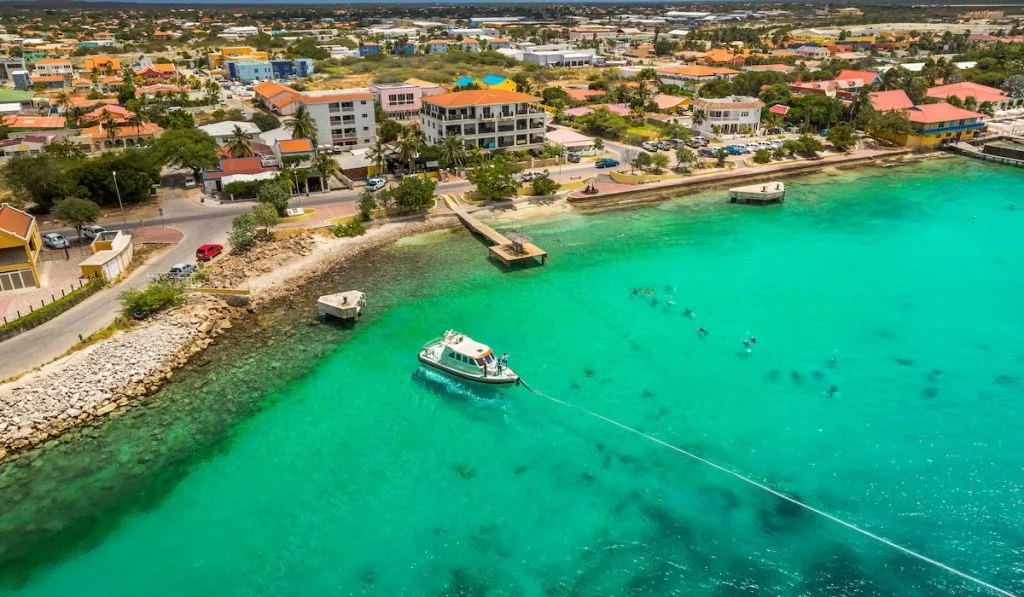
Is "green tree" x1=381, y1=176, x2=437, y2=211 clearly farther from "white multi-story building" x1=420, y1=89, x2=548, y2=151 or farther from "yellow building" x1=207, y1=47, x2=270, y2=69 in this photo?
"yellow building" x1=207, y1=47, x2=270, y2=69

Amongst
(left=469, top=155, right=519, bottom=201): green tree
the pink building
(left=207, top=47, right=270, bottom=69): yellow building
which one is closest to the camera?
(left=469, top=155, right=519, bottom=201): green tree

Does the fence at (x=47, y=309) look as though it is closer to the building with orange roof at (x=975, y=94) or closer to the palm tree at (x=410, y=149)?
the palm tree at (x=410, y=149)

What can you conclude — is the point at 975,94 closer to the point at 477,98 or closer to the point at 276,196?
the point at 477,98

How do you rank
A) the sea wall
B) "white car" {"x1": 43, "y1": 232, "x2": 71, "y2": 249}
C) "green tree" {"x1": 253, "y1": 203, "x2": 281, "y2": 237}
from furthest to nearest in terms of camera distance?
"green tree" {"x1": 253, "y1": 203, "x2": 281, "y2": 237} → "white car" {"x1": 43, "y1": 232, "x2": 71, "y2": 249} → the sea wall

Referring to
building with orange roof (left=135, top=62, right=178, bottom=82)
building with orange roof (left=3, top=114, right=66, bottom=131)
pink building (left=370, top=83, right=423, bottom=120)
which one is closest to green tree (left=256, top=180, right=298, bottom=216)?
pink building (left=370, top=83, right=423, bottom=120)

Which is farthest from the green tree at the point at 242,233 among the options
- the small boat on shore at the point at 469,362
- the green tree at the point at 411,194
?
the small boat on shore at the point at 469,362

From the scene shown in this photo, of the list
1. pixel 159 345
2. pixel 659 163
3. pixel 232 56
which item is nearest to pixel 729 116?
pixel 659 163
